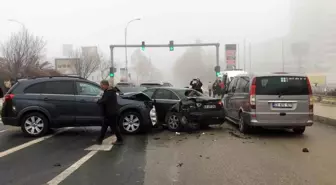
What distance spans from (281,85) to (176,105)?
3.38 m

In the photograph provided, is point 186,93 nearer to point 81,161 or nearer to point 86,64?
point 81,161

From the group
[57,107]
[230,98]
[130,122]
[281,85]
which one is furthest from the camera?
[230,98]

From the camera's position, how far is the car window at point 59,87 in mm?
10969

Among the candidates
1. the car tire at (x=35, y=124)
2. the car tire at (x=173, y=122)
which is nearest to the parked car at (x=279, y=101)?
the car tire at (x=173, y=122)

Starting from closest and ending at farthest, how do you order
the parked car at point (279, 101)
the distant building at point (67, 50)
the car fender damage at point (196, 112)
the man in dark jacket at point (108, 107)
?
the man in dark jacket at point (108, 107)
the parked car at point (279, 101)
the car fender damage at point (196, 112)
the distant building at point (67, 50)

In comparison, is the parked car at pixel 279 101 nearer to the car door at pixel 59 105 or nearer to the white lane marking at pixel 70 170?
the white lane marking at pixel 70 170

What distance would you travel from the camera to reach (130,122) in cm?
1126

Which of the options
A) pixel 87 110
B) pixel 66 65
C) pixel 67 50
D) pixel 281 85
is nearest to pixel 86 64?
pixel 66 65

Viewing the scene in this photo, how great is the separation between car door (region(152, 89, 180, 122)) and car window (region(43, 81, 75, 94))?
3.10 m

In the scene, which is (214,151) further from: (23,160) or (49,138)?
(49,138)

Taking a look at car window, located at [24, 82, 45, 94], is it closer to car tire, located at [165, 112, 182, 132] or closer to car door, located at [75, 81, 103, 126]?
car door, located at [75, 81, 103, 126]

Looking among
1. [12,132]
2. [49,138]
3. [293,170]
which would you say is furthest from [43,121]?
[293,170]

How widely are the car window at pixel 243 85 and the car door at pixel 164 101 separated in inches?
83.8

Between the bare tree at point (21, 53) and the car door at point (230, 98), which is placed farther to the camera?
the bare tree at point (21, 53)
